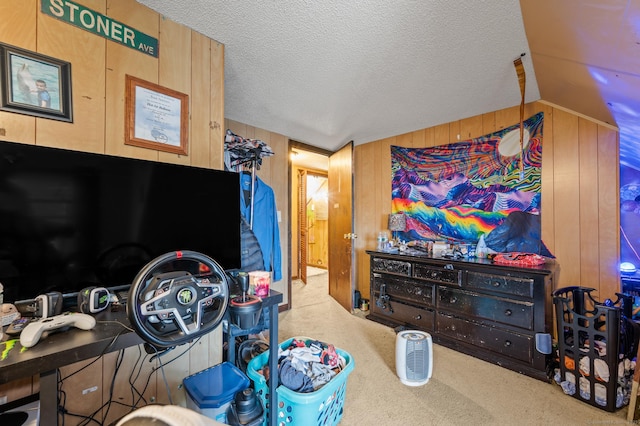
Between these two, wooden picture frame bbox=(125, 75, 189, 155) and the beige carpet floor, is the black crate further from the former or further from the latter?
wooden picture frame bbox=(125, 75, 189, 155)

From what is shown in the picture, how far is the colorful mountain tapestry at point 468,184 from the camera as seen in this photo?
2.49 m

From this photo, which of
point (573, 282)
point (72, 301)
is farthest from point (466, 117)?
point (72, 301)

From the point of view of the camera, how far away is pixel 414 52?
180 centimetres

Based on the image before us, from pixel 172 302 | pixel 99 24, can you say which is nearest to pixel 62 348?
pixel 172 302

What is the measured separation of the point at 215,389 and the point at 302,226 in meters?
4.18

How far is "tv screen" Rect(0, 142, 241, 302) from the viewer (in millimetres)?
967

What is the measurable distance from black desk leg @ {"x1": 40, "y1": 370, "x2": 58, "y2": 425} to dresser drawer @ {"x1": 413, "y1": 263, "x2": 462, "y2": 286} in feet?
8.65

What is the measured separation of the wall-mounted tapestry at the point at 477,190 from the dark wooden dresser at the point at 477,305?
44 centimetres

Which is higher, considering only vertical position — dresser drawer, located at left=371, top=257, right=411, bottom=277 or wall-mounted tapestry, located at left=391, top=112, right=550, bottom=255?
wall-mounted tapestry, located at left=391, top=112, right=550, bottom=255

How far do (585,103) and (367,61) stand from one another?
1.75 metres

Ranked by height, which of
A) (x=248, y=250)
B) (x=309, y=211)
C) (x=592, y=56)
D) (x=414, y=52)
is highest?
(x=414, y=52)

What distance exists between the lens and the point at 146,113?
1.46m

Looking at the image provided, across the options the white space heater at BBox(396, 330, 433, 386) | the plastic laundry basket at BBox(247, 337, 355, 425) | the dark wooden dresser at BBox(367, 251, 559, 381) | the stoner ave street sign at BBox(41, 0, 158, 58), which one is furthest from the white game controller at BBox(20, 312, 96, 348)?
the dark wooden dresser at BBox(367, 251, 559, 381)

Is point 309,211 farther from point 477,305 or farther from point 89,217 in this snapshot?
point 89,217
